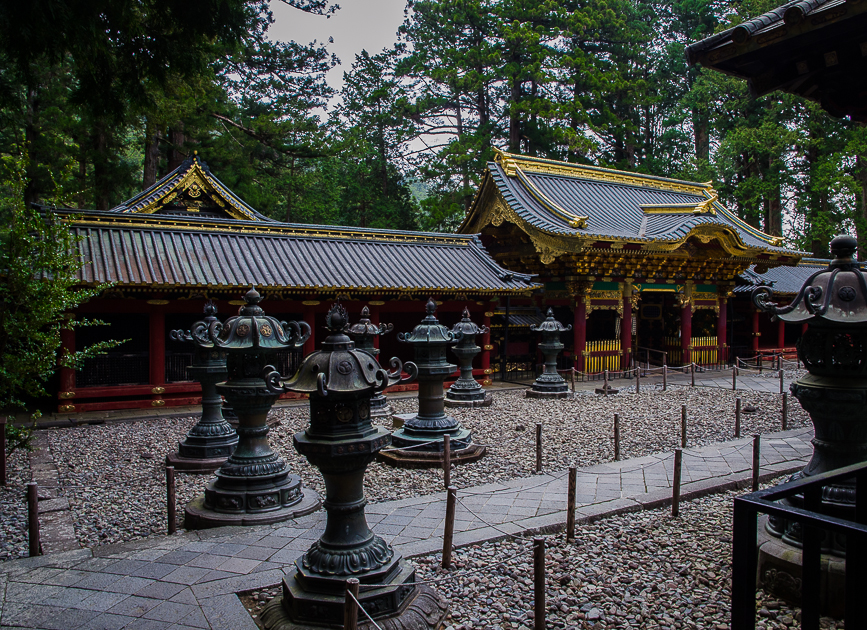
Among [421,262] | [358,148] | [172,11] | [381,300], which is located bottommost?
[381,300]

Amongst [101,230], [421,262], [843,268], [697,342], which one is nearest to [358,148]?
[421,262]

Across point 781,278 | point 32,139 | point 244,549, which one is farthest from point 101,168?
point 781,278

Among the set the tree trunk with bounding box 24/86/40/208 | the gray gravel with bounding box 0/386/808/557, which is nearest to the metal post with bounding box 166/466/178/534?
the gray gravel with bounding box 0/386/808/557

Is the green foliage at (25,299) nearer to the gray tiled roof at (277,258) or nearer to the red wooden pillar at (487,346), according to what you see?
the gray tiled roof at (277,258)

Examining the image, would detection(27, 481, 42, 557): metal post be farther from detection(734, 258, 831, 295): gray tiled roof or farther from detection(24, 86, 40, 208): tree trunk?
detection(734, 258, 831, 295): gray tiled roof

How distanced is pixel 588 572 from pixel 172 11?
5573mm

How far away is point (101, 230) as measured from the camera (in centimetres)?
1313

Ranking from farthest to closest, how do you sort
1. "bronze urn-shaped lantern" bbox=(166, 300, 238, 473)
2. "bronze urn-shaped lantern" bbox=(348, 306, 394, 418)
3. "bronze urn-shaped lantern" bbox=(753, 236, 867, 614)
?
"bronze urn-shaped lantern" bbox=(348, 306, 394, 418) < "bronze urn-shaped lantern" bbox=(166, 300, 238, 473) < "bronze urn-shaped lantern" bbox=(753, 236, 867, 614)

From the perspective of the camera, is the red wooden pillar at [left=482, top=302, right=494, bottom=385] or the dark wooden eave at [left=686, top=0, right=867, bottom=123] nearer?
the dark wooden eave at [left=686, top=0, right=867, bottom=123]

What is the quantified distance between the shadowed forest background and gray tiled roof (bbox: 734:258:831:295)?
4.79ft

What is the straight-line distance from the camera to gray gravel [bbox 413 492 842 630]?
421 centimetres

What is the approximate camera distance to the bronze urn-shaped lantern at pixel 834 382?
4.34 meters

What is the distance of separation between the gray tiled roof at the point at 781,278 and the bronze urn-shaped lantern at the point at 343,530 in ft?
67.6

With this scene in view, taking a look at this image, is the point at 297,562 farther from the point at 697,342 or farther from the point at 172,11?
the point at 697,342
